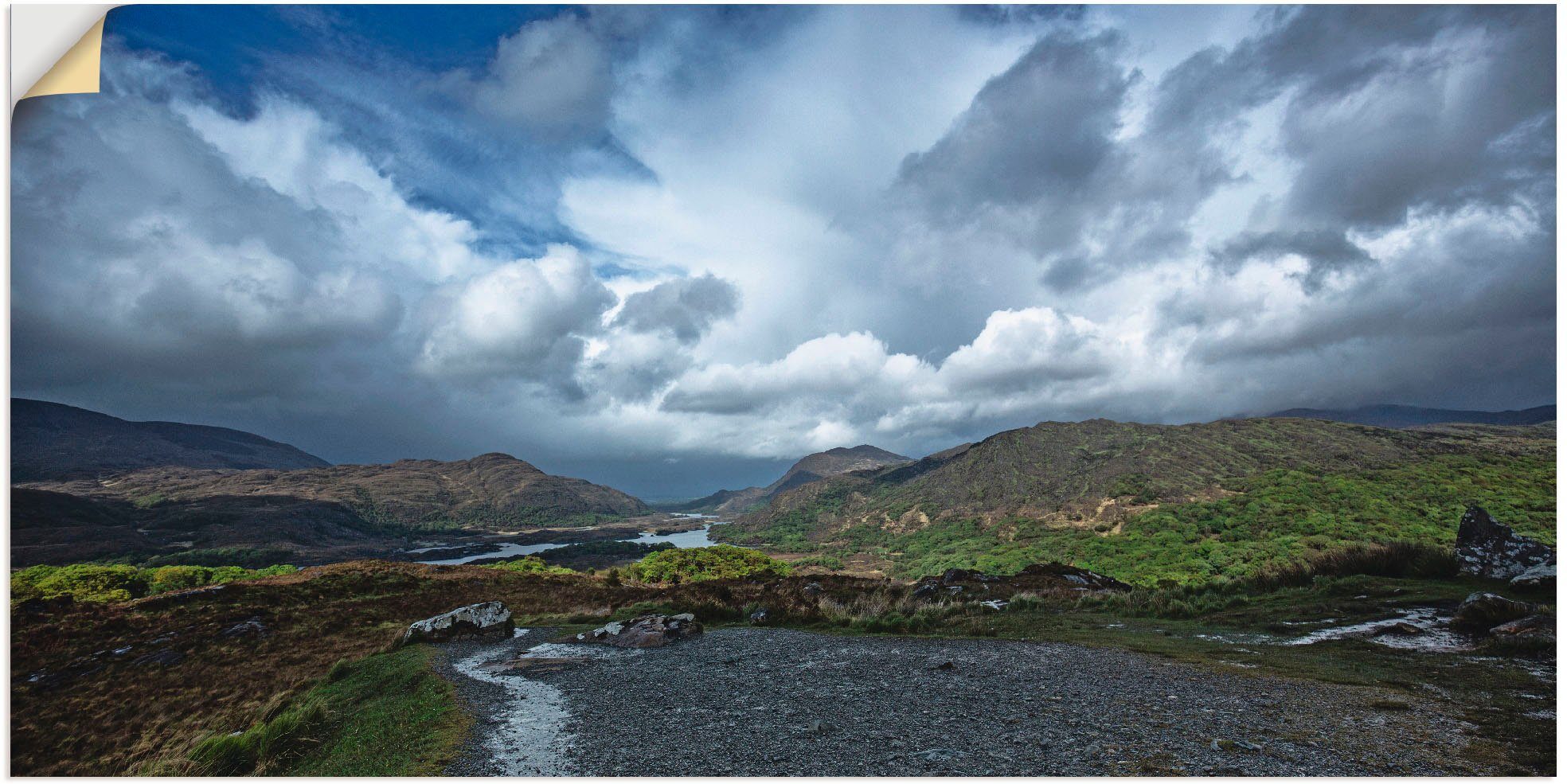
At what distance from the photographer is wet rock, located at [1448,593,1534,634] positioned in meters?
9.43

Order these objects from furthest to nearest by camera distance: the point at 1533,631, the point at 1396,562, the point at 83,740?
the point at 1396,562 → the point at 83,740 → the point at 1533,631

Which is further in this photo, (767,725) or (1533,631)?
(1533,631)

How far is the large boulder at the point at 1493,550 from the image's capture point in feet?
42.8

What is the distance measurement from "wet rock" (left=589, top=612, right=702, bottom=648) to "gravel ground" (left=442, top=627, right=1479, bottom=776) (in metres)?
3.48

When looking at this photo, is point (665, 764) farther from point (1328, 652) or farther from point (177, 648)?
point (177, 648)

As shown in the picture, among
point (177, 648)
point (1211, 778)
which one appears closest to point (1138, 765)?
point (1211, 778)

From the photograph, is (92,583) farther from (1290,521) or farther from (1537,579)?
(1290,521)

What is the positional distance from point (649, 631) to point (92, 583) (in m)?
28.8

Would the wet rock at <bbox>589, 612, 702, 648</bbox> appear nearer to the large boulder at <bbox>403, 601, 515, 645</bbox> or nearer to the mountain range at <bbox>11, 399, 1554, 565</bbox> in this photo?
the large boulder at <bbox>403, 601, 515, 645</bbox>

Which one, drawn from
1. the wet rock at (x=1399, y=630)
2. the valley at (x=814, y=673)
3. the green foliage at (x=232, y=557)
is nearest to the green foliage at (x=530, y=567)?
the valley at (x=814, y=673)

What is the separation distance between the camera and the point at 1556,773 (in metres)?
5.34

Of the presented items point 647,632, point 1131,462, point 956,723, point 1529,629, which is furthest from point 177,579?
point 1131,462

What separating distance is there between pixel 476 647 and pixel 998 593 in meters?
17.6

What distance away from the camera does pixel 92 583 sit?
24.3 meters
